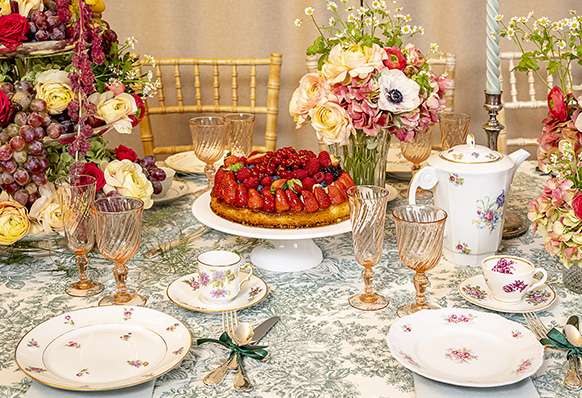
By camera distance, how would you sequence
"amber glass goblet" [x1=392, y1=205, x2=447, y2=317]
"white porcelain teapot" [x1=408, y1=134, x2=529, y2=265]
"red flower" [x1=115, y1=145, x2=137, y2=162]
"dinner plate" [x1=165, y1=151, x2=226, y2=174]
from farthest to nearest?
"dinner plate" [x1=165, y1=151, x2=226, y2=174]
"red flower" [x1=115, y1=145, x2=137, y2=162]
"white porcelain teapot" [x1=408, y1=134, x2=529, y2=265]
"amber glass goblet" [x1=392, y1=205, x2=447, y2=317]

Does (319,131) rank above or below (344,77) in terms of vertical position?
below

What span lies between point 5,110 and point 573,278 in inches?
47.3

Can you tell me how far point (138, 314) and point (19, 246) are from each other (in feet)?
1.59

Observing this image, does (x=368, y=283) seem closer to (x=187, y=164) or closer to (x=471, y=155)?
(x=471, y=155)

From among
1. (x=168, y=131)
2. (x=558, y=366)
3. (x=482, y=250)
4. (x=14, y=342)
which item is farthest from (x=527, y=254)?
(x=168, y=131)

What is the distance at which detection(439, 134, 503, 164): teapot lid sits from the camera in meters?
1.41

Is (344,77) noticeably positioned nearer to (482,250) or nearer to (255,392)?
(482,250)

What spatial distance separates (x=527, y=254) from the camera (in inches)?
58.9

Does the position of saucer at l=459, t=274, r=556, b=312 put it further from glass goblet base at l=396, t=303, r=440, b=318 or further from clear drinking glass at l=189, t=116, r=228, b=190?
clear drinking glass at l=189, t=116, r=228, b=190

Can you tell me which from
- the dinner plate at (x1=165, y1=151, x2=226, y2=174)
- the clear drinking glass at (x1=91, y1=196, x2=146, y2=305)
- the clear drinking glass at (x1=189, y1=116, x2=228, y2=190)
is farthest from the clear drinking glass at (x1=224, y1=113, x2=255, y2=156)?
the clear drinking glass at (x1=91, y1=196, x2=146, y2=305)

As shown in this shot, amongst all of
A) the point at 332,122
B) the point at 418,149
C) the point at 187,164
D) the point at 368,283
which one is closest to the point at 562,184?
the point at 368,283

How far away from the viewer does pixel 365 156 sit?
1611 mm

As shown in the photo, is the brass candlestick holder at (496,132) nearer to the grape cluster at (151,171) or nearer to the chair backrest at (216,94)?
the grape cluster at (151,171)

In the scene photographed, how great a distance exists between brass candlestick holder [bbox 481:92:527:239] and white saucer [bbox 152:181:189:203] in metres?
0.86
